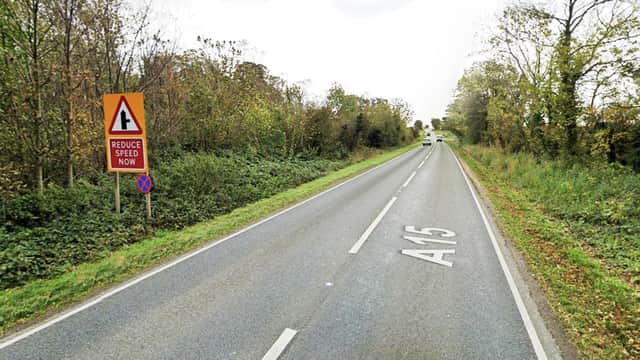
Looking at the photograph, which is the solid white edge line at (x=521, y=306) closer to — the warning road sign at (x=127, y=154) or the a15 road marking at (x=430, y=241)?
the a15 road marking at (x=430, y=241)

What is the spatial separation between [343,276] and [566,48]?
17016mm

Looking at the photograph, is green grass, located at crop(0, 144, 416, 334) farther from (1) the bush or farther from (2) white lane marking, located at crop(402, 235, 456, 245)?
(2) white lane marking, located at crop(402, 235, 456, 245)

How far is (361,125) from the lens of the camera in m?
36.4

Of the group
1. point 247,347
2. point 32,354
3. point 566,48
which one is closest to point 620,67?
point 566,48

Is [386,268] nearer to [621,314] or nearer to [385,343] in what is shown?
[385,343]

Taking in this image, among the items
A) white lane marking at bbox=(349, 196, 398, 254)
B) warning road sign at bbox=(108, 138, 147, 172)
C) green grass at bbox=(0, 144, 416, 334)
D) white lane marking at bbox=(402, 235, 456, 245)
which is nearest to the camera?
green grass at bbox=(0, 144, 416, 334)

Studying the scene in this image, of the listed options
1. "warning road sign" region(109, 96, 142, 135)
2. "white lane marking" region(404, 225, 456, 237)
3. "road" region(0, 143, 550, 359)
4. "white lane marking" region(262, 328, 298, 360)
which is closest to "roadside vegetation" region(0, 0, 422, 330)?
"road" region(0, 143, 550, 359)

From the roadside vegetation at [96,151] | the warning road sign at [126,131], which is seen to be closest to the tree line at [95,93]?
the roadside vegetation at [96,151]

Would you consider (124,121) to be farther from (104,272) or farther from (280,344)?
(280,344)

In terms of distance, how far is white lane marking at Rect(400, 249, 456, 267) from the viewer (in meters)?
5.96

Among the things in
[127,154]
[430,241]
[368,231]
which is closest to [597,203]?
[430,241]

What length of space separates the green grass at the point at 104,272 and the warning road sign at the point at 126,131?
185cm

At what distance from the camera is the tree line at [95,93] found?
7668mm

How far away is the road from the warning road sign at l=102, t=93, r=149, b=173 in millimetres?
3003
